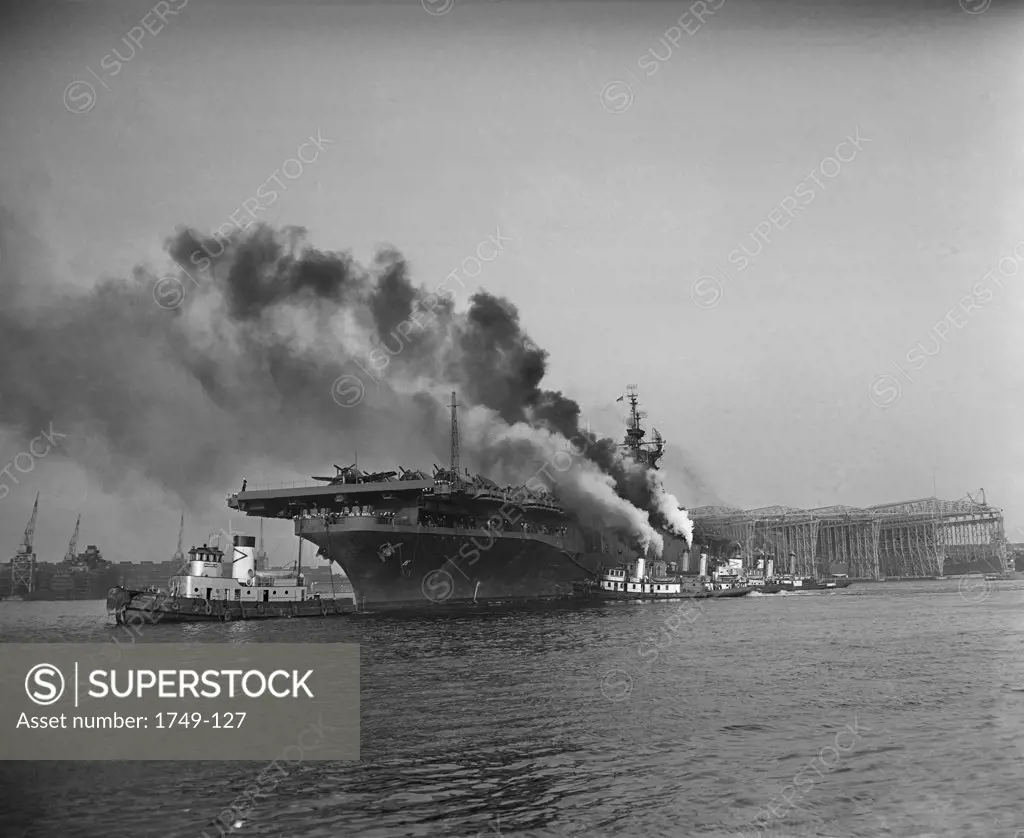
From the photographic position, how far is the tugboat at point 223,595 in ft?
105

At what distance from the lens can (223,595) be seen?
3338cm

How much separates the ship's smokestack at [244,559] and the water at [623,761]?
54.1 feet

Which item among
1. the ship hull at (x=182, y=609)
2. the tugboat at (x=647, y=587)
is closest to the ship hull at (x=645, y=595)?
the tugboat at (x=647, y=587)

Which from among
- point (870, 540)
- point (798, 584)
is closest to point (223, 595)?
point (798, 584)

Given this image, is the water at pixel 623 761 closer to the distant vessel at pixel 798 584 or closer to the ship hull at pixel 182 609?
the ship hull at pixel 182 609

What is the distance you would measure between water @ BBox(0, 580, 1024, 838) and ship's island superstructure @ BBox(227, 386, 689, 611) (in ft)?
54.8

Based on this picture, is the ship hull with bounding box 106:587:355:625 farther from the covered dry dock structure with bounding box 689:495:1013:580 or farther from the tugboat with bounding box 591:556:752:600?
the covered dry dock structure with bounding box 689:495:1013:580

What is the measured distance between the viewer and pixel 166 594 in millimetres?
32562

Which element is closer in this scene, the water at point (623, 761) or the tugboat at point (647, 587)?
the water at point (623, 761)

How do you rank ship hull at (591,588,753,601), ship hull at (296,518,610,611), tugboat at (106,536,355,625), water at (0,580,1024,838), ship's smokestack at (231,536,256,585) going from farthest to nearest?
ship hull at (591,588,753,601) < ship hull at (296,518,610,611) < ship's smokestack at (231,536,256,585) < tugboat at (106,536,355,625) < water at (0,580,1024,838)

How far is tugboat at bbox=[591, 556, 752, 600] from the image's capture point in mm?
48312

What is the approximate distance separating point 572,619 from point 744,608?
14.7 m

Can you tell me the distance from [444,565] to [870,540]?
232 ft

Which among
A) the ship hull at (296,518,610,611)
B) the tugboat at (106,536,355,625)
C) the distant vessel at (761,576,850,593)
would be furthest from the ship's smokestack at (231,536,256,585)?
the distant vessel at (761,576,850,593)
